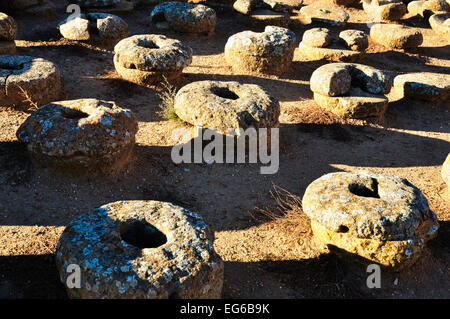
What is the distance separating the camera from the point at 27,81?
796 cm

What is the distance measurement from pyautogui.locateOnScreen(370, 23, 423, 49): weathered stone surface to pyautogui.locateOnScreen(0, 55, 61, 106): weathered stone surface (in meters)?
9.09

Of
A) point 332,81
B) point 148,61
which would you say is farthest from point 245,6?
point 332,81

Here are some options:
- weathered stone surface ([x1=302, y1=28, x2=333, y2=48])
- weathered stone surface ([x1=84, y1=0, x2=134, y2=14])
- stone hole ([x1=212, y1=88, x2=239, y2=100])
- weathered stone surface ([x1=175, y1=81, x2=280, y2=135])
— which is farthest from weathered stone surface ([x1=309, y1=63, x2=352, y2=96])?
weathered stone surface ([x1=84, y1=0, x2=134, y2=14])

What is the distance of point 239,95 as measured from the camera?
820 cm

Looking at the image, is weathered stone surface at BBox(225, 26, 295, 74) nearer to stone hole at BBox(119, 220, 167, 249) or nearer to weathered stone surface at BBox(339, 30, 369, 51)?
weathered stone surface at BBox(339, 30, 369, 51)

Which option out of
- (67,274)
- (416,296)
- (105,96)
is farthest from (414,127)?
(67,274)

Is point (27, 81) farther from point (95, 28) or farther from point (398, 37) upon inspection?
point (398, 37)

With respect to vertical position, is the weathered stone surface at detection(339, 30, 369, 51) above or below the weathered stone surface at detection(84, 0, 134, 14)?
below

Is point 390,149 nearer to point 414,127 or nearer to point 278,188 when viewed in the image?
point 414,127

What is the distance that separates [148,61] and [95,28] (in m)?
3.16

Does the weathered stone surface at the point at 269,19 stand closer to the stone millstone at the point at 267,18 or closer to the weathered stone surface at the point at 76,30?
the stone millstone at the point at 267,18

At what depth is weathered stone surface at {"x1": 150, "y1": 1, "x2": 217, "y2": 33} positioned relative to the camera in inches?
483

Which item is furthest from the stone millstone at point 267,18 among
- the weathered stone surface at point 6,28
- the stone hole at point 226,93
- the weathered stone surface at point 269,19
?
the weathered stone surface at point 6,28

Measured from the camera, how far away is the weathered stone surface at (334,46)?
11352mm
